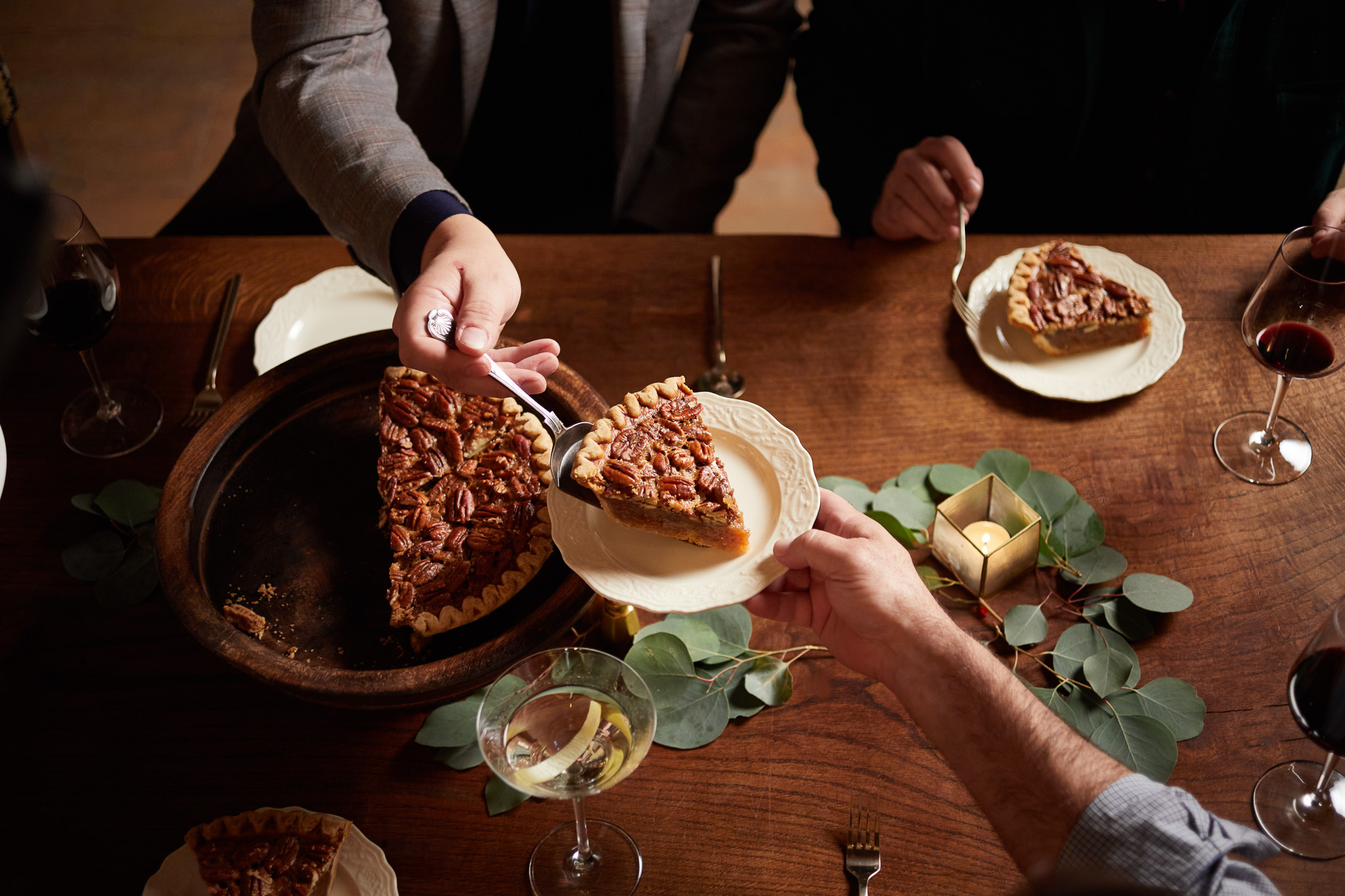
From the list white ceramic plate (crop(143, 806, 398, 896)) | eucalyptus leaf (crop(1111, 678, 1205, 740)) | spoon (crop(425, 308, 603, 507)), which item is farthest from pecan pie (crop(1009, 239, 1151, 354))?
white ceramic plate (crop(143, 806, 398, 896))

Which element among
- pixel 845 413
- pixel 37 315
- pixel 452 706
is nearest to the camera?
pixel 452 706

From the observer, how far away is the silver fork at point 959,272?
2.19 metres

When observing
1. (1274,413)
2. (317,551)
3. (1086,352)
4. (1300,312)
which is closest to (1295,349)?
(1300,312)

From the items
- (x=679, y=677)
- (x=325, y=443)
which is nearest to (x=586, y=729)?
(x=679, y=677)

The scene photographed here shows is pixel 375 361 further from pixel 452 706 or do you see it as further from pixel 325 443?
pixel 452 706

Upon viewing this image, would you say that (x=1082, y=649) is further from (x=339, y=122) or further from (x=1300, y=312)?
(x=339, y=122)

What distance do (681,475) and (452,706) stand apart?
61 centimetres

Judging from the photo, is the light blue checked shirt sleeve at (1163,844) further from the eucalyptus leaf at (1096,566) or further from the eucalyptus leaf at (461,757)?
the eucalyptus leaf at (461,757)

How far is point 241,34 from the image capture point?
5.84m

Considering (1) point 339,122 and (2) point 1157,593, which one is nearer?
(2) point 1157,593

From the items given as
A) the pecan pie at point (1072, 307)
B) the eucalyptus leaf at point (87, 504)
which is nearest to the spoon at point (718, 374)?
the pecan pie at point (1072, 307)

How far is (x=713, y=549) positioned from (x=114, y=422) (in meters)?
1.50

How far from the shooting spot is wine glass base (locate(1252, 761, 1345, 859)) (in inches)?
56.7

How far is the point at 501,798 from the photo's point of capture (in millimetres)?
1535
